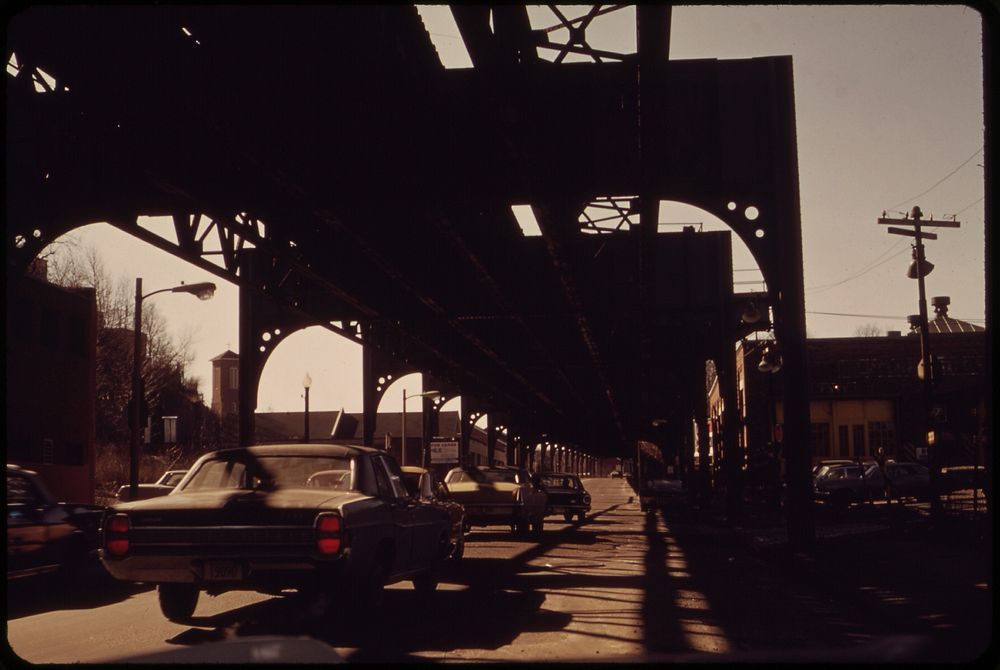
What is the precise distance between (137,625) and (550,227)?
27.4 feet

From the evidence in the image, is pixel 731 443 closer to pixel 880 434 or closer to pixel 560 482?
pixel 560 482

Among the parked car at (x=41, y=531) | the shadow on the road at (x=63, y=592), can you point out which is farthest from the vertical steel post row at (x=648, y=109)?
the shadow on the road at (x=63, y=592)

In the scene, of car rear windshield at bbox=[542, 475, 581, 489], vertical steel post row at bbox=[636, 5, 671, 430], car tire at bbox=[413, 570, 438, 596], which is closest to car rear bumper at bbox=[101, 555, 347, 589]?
car tire at bbox=[413, 570, 438, 596]

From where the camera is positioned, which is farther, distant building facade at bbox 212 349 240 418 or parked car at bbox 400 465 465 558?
distant building facade at bbox 212 349 240 418

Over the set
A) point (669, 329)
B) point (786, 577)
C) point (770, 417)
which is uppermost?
point (669, 329)

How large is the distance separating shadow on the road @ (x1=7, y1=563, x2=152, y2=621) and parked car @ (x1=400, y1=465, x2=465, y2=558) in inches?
142

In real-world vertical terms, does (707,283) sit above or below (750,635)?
above

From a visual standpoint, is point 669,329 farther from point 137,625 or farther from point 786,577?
point 137,625

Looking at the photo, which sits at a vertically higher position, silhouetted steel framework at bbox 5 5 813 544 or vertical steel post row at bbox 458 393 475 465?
silhouetted steel framework at bbox 5 5 813 544

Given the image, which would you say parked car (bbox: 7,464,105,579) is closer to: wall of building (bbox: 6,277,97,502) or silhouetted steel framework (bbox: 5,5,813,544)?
silhouetted steel framework (bbox: 5,5,813,544)

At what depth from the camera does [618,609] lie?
38.0ft

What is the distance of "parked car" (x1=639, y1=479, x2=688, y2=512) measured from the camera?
Result: 48.2 metres

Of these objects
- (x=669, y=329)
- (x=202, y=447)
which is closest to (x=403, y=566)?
(x=669, y=329)

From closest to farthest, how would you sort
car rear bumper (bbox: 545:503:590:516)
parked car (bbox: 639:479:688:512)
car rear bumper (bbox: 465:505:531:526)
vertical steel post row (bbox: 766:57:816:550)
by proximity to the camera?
vertical steel post row (bbox: 766:57:816:550) < car rear bumper (bbox: 465:505:531:526) < car rear bumper (bbox: 545:503:590:516) < parked car (bbox: 639:479:688:512)
